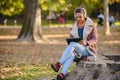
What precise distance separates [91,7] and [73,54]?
46.0 meters

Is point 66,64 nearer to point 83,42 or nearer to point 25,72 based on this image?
point 83,42

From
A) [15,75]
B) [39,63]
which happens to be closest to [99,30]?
[39,63]

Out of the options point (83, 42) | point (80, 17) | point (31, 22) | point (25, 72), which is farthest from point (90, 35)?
point (31, 22)

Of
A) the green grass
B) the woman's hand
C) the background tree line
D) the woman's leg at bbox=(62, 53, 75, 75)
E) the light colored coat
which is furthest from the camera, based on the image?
the background tree line

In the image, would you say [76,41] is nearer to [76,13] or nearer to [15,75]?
[76,13]

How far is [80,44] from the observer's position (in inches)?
373

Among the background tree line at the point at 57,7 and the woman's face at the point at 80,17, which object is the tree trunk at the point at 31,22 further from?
the woman's face at the point at 80,17

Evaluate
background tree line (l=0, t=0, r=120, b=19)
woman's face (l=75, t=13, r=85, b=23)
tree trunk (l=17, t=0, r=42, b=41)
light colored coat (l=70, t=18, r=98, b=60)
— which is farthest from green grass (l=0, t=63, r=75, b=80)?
background tree line (l=0, t=0, r=120, b=19)

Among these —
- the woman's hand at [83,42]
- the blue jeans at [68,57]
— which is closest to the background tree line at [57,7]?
the woman's hand at [83,42]

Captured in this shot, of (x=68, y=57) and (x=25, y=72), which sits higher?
(x=68, y=57)

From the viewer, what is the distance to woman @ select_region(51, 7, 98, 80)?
9305 millimetres

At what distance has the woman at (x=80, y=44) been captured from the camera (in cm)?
930

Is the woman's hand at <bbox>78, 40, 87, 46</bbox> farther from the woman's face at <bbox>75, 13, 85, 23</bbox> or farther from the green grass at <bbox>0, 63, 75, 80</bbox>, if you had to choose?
the green grass at <bbox>0, 63, 75, 80</bbox>

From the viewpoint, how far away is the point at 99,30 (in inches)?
1251
